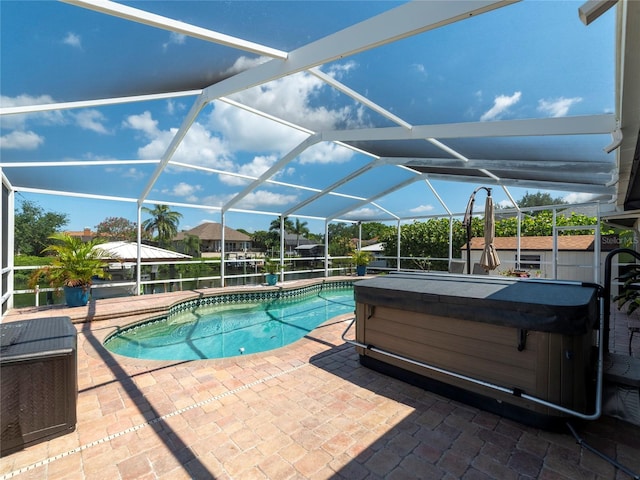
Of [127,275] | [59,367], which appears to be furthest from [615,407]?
[127,275]

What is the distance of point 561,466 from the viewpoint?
2438 mm

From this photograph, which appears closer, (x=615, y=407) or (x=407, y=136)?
(x=615, y=407)

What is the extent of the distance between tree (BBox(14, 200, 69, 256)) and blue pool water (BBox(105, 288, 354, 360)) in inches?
163

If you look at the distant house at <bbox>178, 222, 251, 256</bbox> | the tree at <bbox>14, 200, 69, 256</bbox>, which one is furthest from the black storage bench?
the distant house at <bbox>178, 222, 251, 256</bbox>

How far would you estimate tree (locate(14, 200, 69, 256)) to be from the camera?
27.6 ft

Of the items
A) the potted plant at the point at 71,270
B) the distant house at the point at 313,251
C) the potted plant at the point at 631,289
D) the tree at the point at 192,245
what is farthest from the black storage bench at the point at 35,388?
the distant house at the point at 313,251

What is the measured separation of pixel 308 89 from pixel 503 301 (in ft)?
14.3

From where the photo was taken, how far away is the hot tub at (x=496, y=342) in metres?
2.75

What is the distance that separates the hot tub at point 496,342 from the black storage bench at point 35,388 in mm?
3297

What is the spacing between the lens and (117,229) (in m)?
11.8

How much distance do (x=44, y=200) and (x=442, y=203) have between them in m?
14.0

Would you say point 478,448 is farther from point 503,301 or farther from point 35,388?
point 35,388

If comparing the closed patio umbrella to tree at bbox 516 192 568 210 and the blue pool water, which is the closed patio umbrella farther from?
tree at bbox 516 192 568 210

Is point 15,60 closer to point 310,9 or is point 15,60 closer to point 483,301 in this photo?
point 310,9
